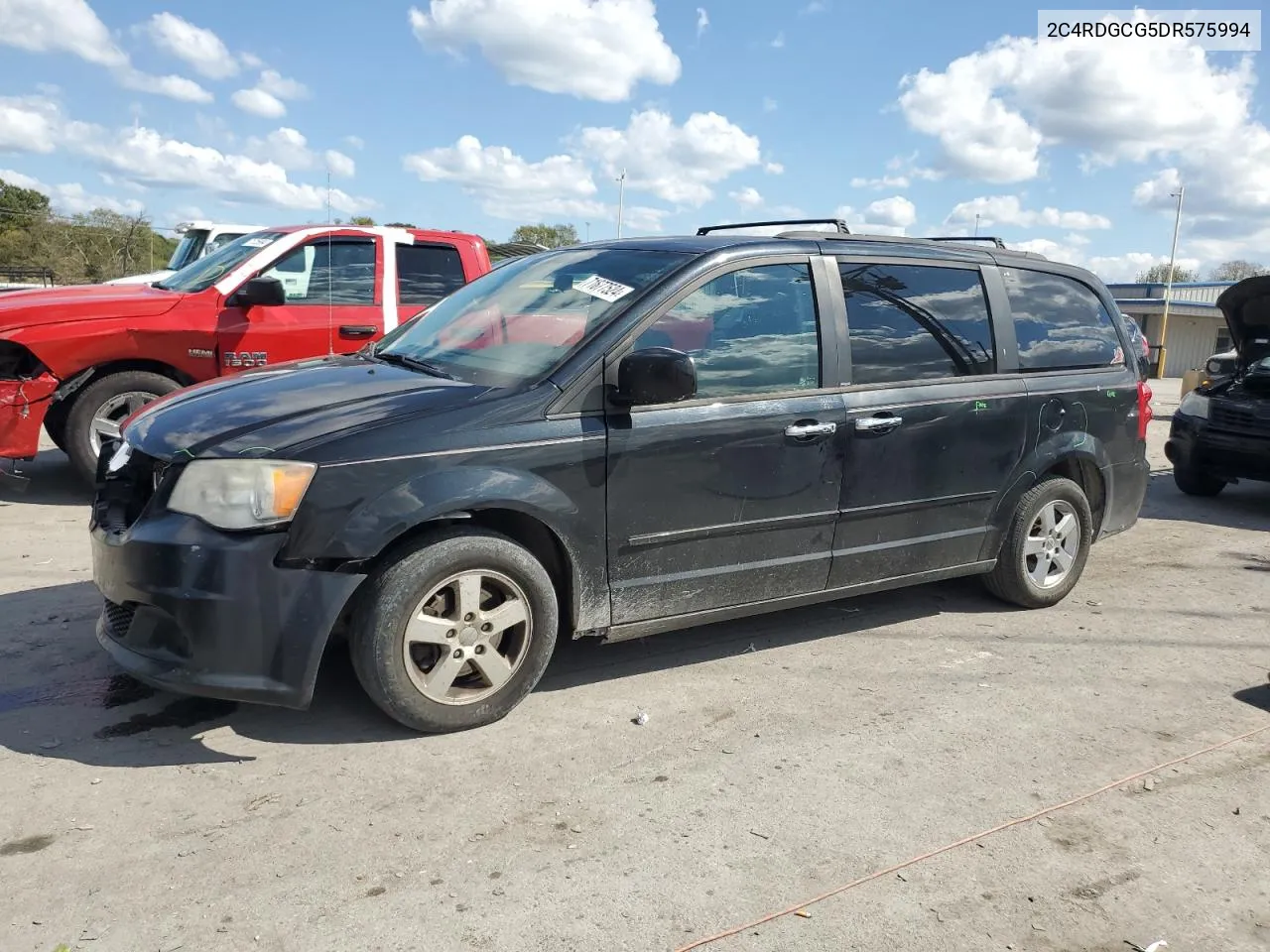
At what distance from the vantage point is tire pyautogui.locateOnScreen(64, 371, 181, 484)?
6.89 m

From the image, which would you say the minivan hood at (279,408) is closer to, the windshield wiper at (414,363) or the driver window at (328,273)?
the windshield wiper at (414,363)

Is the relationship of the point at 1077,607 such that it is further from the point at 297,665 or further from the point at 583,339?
the point at 297,665

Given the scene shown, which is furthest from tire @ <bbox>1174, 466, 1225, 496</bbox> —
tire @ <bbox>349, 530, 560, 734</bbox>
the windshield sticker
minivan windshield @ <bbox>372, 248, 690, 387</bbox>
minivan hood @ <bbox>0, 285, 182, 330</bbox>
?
minivan hood @ <bbox>0, 285, 182, 330</bbox>

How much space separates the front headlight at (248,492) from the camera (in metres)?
3.34

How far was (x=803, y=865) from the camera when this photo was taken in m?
2.99

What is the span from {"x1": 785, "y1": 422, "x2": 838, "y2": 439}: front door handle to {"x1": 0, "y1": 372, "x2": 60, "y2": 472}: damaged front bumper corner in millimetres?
5057

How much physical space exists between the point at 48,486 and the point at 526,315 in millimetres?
5139

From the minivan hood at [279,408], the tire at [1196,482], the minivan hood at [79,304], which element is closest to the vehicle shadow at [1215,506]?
the tire at [1196,482]

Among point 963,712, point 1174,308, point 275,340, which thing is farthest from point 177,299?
point 1174,308

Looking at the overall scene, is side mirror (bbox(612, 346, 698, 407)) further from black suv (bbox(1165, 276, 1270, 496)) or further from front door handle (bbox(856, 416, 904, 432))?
black suv (bbox(1165, 276, 1270, 496))

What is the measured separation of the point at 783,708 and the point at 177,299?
539 centimetres

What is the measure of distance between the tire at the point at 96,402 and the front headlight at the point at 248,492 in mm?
3981

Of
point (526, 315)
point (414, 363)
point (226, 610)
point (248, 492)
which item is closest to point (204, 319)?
point (414, 363)

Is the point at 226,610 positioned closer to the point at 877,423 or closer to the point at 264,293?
the point at 877,423
